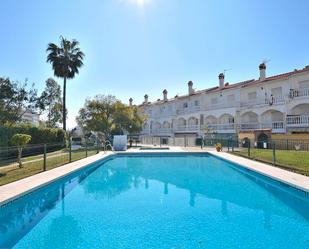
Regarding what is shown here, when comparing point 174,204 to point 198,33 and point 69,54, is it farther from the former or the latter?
point 69,54

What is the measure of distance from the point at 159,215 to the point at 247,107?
25308mm

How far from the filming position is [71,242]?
193 inches

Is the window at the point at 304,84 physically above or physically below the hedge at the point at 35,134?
above

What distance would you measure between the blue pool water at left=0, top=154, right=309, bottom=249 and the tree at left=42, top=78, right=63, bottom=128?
86.7ft

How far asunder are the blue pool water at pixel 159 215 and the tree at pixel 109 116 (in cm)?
1823

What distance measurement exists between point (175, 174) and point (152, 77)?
17739 mm

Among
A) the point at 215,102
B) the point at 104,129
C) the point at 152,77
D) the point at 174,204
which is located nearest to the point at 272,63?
the point at 215,102

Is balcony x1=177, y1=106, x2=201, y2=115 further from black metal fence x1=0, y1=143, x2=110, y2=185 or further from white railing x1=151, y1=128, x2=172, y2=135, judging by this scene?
black metal fence x1=0, y1=143, x2=110, y2=185

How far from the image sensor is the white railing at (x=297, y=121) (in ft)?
73.6

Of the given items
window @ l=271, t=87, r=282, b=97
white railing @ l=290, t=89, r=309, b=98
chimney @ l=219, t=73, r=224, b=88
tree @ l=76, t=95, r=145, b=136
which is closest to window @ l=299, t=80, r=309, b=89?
white railing @ l=290, t=89, r=309, b=98

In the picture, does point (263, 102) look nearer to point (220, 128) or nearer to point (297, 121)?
point (297, 121)

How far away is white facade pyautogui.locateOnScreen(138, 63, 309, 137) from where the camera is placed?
2381 cm

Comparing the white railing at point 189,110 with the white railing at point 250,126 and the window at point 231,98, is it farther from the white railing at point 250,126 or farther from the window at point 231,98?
the white railing at point 250,126

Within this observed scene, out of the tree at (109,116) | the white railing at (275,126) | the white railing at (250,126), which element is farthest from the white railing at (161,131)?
the white railing at (275,126)
